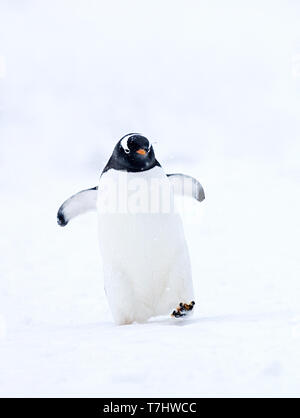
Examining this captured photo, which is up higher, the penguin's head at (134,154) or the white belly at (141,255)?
the penguin's head at (134,154)

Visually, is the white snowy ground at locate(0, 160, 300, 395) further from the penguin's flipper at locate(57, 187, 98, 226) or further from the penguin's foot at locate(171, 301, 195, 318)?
the penguin's flipper at locate(57, 187, 98, 226)

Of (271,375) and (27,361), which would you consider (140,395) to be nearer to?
(271,375)

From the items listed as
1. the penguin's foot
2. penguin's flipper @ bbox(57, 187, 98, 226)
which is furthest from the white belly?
penguin's flipper @ bbox(57, 187, 98, 226)

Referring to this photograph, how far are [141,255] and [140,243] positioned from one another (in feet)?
0.25

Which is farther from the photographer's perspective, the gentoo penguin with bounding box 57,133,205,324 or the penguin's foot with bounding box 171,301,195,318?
the gentoo penguin with bounding box 57,133,205,324

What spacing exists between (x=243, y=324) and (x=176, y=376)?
88 centimetres

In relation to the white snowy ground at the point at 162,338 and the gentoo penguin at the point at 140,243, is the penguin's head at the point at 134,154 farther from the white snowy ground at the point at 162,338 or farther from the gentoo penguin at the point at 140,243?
the white snowy ground at the point at 162,338

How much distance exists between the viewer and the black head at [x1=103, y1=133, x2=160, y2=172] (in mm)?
3418

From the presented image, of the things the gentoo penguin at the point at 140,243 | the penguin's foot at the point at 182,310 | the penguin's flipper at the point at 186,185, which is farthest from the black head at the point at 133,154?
the penguin's foot at the point at 182,310

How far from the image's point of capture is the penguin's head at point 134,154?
3.42 metres

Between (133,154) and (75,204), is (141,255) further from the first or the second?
(75,204)
